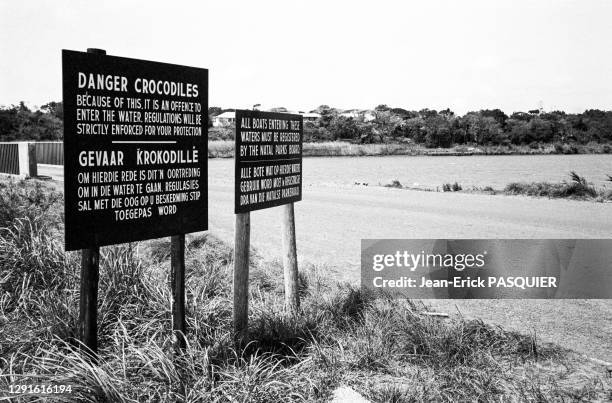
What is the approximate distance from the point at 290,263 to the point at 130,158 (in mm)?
2264

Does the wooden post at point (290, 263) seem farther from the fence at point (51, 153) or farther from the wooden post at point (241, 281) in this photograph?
the fence at point (51, 153)

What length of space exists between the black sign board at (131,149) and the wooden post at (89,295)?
20cm

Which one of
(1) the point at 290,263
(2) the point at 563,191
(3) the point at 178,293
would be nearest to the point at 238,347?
(3) the point at 178,293

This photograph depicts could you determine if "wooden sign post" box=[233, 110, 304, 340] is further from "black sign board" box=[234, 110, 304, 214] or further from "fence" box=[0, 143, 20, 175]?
"fence" box=[0, 143, 20, 175]

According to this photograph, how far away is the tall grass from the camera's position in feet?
12.3

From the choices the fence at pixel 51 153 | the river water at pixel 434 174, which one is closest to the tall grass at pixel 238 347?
the river water at pixel 434 174

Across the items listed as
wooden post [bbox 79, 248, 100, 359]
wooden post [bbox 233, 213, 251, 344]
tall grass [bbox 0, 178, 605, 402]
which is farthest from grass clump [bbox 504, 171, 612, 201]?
wooden post [bbox 79, 248, 100, 359]

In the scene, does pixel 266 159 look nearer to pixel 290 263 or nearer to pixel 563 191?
pixel 290 263

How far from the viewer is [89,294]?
153 inches

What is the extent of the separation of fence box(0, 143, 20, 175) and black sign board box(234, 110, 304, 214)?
1876cm

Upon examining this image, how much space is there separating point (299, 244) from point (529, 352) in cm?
521

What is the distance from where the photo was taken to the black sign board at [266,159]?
4.95 metres

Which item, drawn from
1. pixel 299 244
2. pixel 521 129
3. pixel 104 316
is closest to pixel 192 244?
pixel 299 244

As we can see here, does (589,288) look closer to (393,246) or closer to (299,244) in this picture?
(393,246)
